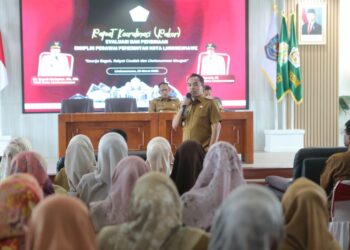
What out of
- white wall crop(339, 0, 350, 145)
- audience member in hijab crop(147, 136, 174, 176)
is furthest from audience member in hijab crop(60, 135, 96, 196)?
white wall crop(339, 0, 350, 145)

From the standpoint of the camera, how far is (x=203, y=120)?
484 cm

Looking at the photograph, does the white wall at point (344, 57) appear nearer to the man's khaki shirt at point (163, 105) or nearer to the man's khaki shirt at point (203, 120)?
the man's khaki shirt at point (163, 105)

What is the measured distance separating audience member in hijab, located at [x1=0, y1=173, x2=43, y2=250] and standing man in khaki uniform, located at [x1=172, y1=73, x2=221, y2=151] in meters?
2.91

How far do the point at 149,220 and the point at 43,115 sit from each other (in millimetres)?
7193

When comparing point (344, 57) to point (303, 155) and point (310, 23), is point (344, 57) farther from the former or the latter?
point (303, 155)

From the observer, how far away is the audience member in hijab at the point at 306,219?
1.92m

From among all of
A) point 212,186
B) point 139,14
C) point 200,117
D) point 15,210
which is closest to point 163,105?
point 139,14

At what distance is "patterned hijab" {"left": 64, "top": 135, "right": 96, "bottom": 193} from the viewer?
349cm

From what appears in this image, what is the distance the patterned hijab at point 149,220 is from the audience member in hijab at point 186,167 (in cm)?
138

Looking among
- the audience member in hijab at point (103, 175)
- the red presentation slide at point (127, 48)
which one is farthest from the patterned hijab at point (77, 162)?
the red presentation slide at point (127, 48)

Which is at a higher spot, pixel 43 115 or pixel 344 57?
pixel 344 57

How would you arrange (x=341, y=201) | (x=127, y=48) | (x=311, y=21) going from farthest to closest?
1. (x=311, y=21)
2. (x=127, y=48)
3. (x=341, y=201)

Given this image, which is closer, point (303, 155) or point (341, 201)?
point (341, 201)

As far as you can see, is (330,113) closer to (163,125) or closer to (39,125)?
(163,125)
